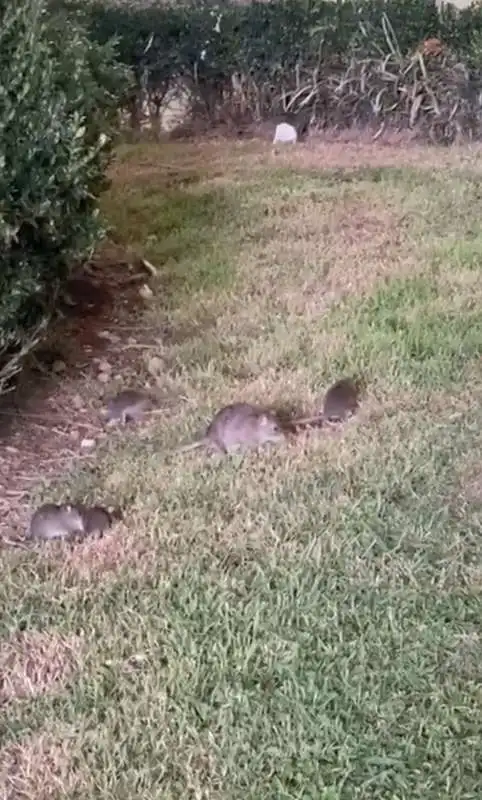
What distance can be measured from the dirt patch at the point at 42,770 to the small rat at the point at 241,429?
1363 millimetres

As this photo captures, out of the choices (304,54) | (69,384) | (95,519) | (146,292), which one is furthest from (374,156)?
(95,519)

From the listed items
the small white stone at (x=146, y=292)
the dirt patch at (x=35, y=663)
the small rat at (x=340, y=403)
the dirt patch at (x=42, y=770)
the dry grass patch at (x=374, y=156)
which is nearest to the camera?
the dirt patch at (x=42, y=770)

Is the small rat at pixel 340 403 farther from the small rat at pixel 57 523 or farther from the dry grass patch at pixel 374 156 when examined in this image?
the dry grass patch at pixel 374 156

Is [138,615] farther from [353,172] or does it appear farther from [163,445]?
[353,172]

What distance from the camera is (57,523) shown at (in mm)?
2980

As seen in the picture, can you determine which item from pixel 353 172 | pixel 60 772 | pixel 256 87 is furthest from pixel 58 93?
pixel 256 87

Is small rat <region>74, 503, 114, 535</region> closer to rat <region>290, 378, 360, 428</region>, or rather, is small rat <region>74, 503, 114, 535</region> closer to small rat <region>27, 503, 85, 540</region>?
small rat <region>27, 503, 85, 540</region>

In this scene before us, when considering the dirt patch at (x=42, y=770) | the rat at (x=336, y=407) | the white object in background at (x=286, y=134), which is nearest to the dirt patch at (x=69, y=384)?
the rat at (x=336, y=407)

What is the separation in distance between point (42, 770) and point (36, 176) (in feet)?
6.37

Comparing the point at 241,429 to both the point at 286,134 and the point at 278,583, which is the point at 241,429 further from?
the point at 286,134

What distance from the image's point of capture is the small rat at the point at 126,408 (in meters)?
3.79

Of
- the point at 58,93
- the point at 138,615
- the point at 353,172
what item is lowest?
the point at 353,172

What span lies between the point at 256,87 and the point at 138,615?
23.3ft

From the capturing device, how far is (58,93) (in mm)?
3555
